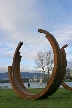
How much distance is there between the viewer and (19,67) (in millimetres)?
16016

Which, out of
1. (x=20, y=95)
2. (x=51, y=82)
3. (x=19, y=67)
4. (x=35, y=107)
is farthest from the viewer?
(x=19, y=67)

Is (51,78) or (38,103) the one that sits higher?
(51,78)

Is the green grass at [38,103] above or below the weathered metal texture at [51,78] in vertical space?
below

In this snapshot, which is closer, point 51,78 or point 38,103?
point 38,103

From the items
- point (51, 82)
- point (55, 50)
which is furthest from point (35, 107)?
point (55, 50)

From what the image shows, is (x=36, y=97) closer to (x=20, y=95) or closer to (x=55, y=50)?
(x=20, y=95)

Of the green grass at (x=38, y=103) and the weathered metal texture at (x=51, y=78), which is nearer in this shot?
the green grass at (x=38, y=103)

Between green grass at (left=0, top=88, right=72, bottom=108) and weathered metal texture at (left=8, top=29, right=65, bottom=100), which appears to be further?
weathered metal texture at (left=8, top=29, right=65, bottom=100)

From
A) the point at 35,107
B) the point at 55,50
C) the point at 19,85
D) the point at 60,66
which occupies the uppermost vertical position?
the point at 55,50

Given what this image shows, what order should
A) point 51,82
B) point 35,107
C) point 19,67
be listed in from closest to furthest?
point 35,107 < point 51,82 < point 19,67

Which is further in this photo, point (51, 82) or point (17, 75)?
point (17, 75)

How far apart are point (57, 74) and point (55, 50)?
131 centimetres

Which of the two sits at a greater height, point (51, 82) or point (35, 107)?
point (51, 82)

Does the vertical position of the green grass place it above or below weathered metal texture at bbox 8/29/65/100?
below
